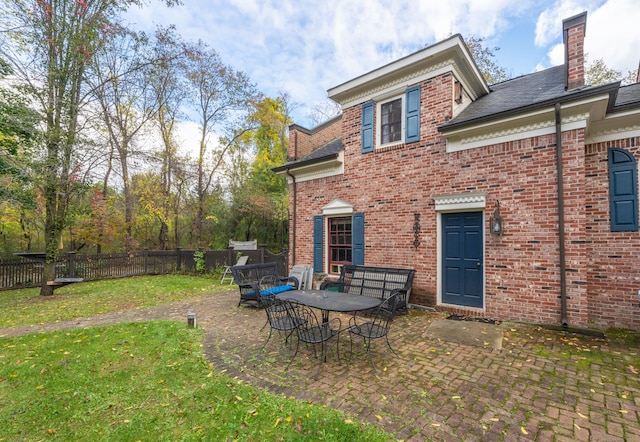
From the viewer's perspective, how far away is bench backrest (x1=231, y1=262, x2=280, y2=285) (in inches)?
289

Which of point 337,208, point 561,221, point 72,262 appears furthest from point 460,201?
point 72,262

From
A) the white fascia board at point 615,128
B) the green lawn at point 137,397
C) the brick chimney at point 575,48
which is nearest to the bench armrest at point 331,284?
the green lawn at point 137,397

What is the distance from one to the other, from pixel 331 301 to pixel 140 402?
9.17ft

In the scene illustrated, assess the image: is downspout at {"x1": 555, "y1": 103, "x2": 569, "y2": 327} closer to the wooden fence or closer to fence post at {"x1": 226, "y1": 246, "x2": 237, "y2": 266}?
the wooden fence

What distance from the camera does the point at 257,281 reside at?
754 centimetres

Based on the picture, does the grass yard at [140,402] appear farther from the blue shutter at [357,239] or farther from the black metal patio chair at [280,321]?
the blue shutter at [357,239]

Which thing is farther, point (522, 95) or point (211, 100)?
point (211, 100)

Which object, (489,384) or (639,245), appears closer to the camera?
(489,384)

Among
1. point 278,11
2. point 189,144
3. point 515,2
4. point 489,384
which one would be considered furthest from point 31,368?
point 189,144

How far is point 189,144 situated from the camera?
17703mm

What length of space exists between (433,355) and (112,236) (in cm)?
1704

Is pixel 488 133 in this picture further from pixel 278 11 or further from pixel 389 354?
pixel 278 11

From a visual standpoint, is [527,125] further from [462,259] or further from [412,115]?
[462,259]

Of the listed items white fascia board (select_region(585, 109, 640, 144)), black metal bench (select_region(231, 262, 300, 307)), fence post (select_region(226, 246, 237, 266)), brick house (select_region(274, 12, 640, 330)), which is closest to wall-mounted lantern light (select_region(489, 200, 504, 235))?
brick house (select_region(274, 12, 640, 330))
